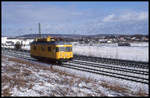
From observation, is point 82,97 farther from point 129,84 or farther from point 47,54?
point 47,54

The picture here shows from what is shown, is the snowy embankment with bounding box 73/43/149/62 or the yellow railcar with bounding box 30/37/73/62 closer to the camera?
the yellow railcar with bounding box 30/37/73/62

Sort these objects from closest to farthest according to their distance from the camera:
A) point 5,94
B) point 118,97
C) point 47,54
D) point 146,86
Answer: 1. point 5,94
2. point 118,97
3. point 146,86
4. point 47,54

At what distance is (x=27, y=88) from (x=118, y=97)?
157 inches

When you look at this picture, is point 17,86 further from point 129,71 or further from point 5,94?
point 129,71

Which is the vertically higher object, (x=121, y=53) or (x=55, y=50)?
(x=55, y=50)

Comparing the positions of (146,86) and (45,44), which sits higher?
(45,44)

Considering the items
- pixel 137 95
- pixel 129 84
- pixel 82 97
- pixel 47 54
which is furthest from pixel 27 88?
pixel 47 54

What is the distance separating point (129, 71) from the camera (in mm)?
16516

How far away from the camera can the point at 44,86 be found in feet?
32.5

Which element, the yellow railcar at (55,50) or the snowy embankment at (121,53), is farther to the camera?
the snowy embankment at (121,53)

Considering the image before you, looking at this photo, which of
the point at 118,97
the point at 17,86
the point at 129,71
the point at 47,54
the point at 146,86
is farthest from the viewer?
the point at 47,54

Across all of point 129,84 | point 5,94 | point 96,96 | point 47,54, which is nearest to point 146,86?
point 129,84

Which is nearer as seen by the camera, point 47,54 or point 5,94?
point 5,94

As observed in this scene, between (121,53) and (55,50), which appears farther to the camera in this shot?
(121,53)
